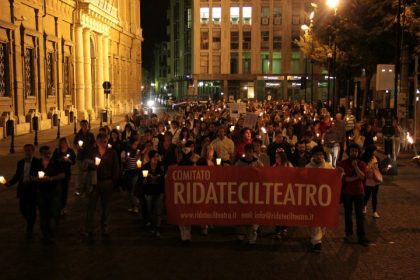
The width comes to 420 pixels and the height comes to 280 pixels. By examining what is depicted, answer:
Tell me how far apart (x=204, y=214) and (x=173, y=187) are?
67cm

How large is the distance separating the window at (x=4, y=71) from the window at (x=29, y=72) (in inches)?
108

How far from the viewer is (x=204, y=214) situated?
994 centimetres

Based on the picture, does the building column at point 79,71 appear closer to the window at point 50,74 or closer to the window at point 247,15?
the window at point 50,74

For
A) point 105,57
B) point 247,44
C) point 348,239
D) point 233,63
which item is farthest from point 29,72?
point 247,44

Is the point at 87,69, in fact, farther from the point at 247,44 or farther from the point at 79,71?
the point at 247,44

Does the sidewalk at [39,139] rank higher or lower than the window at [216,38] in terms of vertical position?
lower

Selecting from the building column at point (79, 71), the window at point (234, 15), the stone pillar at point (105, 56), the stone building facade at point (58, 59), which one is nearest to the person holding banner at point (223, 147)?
the stone building facade at point (58, 59)

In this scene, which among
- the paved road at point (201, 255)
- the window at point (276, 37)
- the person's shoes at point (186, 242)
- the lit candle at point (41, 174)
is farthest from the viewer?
the window at point (276, 37)

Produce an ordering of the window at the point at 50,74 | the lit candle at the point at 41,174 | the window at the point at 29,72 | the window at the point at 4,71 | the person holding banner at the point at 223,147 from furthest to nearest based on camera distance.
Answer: the window at the point at 50,74
the window at the point at 29,72
the window at the point at 4,71
the person holding banner at the point at 223,147
the lit candle at the point at 41,174

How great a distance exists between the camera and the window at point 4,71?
3119cm

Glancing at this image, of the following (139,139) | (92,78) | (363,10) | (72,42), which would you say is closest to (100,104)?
(92,78)

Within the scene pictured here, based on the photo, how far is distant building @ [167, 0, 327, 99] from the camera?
8806 centimetres

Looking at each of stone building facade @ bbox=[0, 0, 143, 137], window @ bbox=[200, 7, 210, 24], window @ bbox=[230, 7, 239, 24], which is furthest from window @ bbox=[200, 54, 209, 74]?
stone building facade @ bbox=[0, 0, 143, 137]

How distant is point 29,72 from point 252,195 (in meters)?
28.4
